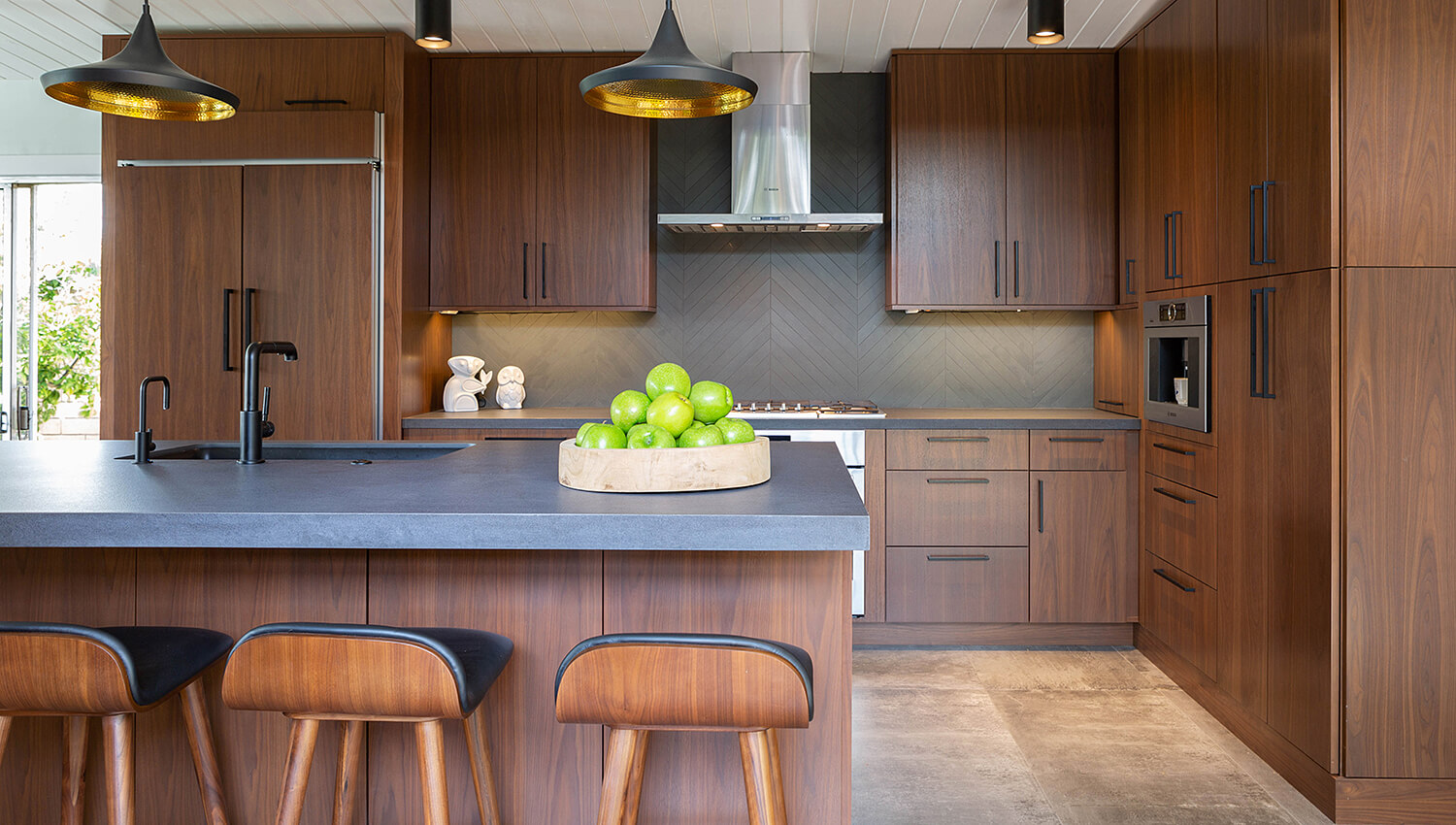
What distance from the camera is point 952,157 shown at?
4129 millimetres

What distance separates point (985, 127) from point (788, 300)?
1.12 m

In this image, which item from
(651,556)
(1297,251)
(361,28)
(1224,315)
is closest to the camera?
(651,556)

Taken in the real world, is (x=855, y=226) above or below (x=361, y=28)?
below

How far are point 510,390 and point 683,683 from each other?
327cm

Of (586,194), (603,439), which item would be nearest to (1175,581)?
(603,439)

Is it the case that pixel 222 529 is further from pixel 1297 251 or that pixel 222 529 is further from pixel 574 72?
pixel 574 72

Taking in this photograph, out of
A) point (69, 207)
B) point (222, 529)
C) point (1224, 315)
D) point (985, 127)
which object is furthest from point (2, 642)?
point (69, 207)

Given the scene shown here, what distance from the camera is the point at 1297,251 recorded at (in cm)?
256

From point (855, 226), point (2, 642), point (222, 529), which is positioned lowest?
point (2, 642)

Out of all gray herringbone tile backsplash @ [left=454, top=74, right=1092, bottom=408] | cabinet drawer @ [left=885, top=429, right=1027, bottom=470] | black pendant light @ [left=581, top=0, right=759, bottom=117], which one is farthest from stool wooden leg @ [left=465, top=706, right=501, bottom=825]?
gray herringbone tile backsplash @ [left=454, top=74, right=1092, bottom=408]

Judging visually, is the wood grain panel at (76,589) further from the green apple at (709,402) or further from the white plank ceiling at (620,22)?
the white plank ceiling at (620,22)

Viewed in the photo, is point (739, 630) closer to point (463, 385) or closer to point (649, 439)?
point (649, 439)

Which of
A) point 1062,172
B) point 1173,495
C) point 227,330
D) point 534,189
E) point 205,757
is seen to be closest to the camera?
point 205,757

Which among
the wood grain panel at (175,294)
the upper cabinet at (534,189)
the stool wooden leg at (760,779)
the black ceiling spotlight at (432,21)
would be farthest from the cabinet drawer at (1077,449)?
the wood grain panel at (175,294)
